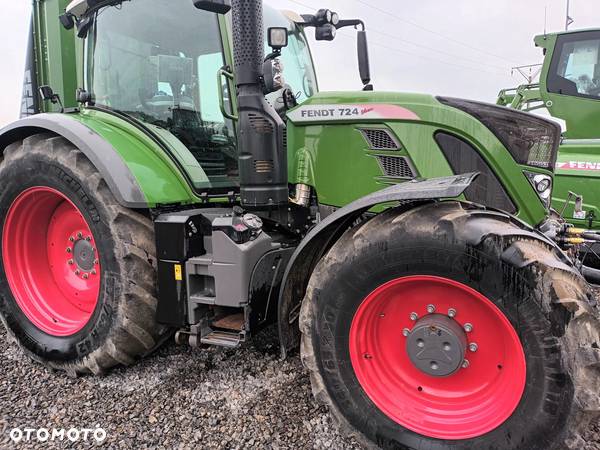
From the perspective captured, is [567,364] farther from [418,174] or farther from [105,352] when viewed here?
[105,352]

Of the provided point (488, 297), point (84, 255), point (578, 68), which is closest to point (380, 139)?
point (488, 297)

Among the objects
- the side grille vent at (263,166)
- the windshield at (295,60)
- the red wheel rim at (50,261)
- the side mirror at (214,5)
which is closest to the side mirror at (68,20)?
the red wheel rim at (50,261)

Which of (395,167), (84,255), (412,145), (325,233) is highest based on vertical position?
(412,145)

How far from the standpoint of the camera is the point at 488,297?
1871mm

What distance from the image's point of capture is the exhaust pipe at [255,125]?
2.48m

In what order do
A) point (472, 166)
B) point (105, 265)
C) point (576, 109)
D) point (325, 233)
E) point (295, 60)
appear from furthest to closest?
point (576, 109) < point (295, 60) < point (105, 265) < point (472, 166) < point (325, 233)

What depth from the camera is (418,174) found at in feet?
8.45

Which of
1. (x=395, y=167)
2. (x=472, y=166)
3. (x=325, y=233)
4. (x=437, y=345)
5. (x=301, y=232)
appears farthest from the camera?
(x=301, y=232)

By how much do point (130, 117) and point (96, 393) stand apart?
1798 millimetres

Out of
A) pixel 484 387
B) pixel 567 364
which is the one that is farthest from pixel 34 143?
pixel 567 364

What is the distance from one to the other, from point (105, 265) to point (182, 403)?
932 millimetres

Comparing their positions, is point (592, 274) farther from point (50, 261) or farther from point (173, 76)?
point (50, 261)

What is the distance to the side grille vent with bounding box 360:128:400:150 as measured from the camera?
102 inches

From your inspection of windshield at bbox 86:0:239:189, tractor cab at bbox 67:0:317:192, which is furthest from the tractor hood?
windshield at bbox 86:0:239:189
